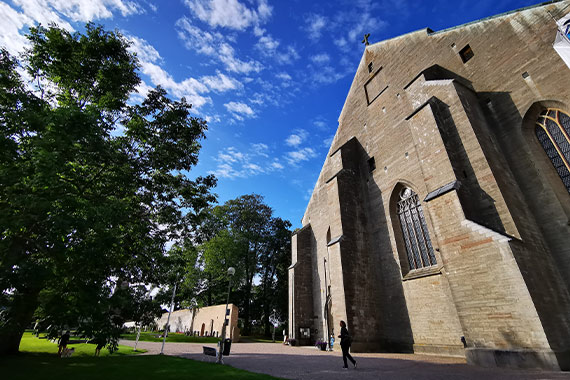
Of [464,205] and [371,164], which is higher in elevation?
[371,164]

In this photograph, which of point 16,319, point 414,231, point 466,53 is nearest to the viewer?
point 16,319

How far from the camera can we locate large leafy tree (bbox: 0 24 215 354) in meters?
6.08

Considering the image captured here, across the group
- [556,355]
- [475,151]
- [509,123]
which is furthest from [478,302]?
[509,123]

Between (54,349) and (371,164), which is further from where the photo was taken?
(371,164)

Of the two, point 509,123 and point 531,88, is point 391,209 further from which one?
point 531,88

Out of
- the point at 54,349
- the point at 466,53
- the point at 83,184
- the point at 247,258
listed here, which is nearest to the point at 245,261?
the point at 247,258

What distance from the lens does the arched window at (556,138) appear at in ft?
30.7

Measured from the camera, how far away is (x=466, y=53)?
44.5 feet

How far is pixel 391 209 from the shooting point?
46.8 feet

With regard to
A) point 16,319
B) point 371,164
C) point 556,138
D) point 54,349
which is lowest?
point 54,349

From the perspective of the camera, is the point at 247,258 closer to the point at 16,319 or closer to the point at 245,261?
the point at 245,261

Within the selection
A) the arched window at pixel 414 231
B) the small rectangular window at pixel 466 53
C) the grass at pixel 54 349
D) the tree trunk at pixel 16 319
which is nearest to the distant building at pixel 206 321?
the grass at pixel 54 349

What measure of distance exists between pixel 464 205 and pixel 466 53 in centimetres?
976

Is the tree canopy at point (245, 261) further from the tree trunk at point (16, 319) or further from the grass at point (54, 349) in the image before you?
the tree trunk at point (16, 319)
